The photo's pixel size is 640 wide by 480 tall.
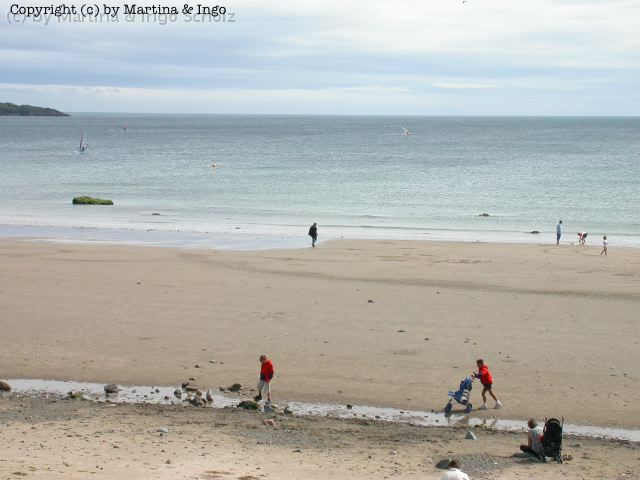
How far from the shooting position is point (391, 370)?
1836 centimetres

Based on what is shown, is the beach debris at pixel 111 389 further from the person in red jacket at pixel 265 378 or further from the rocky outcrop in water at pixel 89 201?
the rocky outcrop in water at pixel 89 201

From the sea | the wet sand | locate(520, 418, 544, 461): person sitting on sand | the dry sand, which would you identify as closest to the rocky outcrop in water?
the sea

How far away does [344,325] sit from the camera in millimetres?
22047

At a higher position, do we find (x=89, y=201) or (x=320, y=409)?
(x=89, y=201)

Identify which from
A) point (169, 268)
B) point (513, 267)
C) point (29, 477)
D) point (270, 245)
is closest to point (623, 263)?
point (513, 267)

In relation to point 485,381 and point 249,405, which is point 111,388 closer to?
point 249,405

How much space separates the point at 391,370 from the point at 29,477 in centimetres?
865

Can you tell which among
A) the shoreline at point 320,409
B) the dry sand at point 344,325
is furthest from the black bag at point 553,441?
the dry sand at point 344,325

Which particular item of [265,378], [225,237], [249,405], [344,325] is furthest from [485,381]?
[225,237]

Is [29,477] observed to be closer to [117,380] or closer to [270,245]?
[117,380]

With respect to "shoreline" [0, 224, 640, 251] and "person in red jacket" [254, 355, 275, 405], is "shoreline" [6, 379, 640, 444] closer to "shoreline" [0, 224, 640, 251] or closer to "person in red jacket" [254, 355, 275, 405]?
"person in red jacket" [254, 355, 275, 405]

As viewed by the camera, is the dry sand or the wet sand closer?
the wet sand

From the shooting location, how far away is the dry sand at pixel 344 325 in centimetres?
1761

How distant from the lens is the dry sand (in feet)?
57.8
